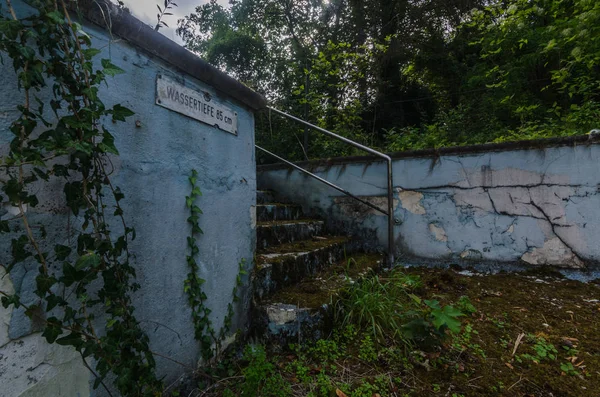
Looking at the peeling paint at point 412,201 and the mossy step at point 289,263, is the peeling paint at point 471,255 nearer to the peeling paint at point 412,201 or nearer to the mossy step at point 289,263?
the peeling paint at point 412,201

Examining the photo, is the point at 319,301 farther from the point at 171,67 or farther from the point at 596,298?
the point at 596,298

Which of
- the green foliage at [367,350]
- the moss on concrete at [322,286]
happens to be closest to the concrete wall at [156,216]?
the moss on concrete at [322,286]

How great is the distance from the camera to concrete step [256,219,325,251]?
2186mm

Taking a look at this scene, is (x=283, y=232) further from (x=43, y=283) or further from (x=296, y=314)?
(x=43, y=283)

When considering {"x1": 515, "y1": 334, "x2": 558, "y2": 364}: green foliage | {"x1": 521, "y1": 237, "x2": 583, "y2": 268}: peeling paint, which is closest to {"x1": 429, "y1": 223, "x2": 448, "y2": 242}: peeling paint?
{"x1": 521, "y1": 237, "x2": 583, "y2": 268}: peeling paint

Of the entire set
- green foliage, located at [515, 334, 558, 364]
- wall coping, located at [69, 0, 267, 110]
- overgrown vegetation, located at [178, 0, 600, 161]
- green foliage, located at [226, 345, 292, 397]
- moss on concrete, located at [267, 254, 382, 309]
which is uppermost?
overgrown vegetation, located at [178, 0, 600, 161]

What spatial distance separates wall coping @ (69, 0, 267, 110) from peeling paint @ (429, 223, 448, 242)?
85.3 inches

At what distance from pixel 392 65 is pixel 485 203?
216 inches

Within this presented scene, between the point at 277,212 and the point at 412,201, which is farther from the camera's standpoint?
the point at 412,201

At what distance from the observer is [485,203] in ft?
8.95

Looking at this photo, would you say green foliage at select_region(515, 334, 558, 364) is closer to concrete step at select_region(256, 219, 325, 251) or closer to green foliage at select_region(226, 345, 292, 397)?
green foliage at select_region(226, 345, 292, 397)

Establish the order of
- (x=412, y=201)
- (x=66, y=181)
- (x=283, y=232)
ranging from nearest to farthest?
1. (x=66, y=181)
2. (x=283, y=232)
3. (x=412, y=201)

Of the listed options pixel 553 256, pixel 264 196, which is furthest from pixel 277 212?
pixel 553 256

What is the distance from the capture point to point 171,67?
1.28 m
